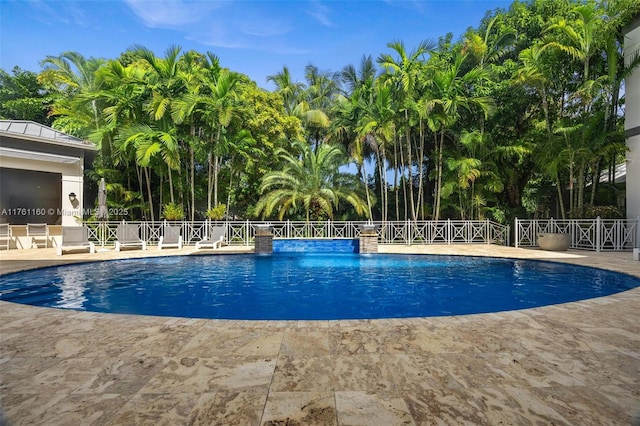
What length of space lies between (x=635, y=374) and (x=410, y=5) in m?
12.3

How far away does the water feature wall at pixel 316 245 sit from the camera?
46.3 ft

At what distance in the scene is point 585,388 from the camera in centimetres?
232

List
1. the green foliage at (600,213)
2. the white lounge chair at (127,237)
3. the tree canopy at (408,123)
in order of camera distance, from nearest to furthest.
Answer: the white lounge chair at (127,237), the green foliage at (600,213), the tree canopy at (408,123)

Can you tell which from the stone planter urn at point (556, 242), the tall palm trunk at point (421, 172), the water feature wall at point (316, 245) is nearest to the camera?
the stone planter urn at point (556, 242)

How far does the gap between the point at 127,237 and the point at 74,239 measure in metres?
1.75

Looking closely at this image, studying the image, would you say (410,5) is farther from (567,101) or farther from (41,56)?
(41,56)

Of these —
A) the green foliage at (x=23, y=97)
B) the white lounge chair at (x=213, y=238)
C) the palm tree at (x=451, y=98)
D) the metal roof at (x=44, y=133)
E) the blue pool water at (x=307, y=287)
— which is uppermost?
the green foliage at (x=23, y=97)

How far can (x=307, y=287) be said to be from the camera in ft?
23.0

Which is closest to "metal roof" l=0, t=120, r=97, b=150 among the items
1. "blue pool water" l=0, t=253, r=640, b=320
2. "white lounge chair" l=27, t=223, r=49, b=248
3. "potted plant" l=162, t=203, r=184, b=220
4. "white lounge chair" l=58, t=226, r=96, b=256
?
"white lounge chair" l=27, t=223, r=49, b=248

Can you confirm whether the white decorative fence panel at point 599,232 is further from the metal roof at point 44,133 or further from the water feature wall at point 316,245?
the metal roof at point 44,133

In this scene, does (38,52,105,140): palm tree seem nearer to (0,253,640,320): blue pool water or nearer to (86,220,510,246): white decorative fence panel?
(86,220,510,246): white decorative fence panel

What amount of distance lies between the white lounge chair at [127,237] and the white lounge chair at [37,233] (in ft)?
8.96

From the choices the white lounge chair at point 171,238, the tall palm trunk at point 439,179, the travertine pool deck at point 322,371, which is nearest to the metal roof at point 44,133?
Result: the white lounge chair at point 171,238

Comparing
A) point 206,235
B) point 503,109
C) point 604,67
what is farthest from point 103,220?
point 604,67
